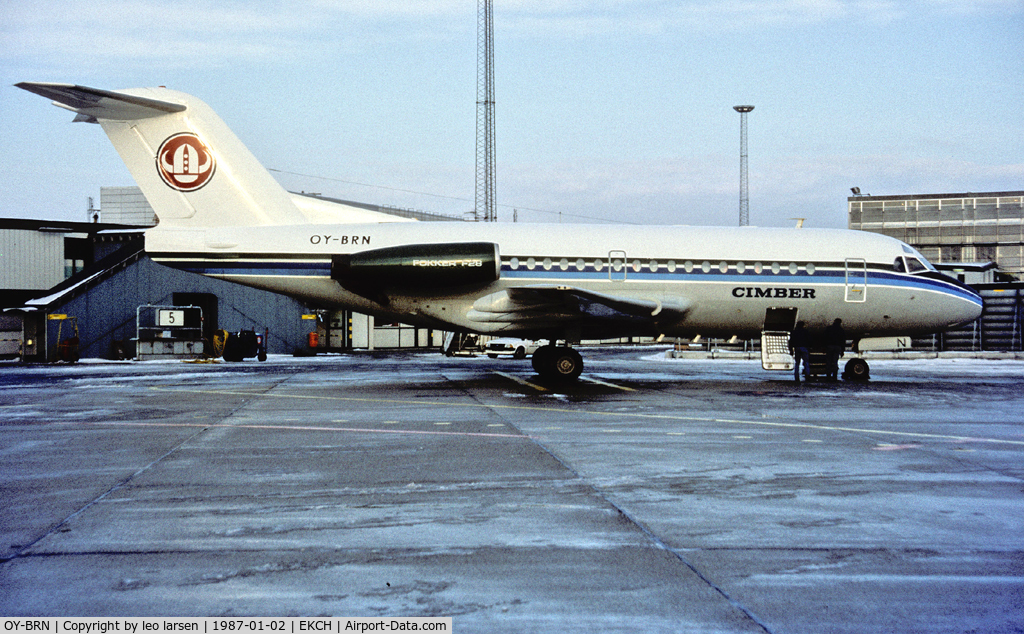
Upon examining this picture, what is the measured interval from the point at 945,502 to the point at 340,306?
14734mm

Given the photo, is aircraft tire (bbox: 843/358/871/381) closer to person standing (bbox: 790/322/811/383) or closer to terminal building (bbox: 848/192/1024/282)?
person standing (bbox: 790/322/811/383)

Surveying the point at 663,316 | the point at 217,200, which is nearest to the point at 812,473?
the point at 663,316

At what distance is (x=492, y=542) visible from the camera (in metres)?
5.15

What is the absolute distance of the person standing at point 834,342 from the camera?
19.9m

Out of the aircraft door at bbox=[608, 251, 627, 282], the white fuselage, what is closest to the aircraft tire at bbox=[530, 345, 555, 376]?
the white fuselage

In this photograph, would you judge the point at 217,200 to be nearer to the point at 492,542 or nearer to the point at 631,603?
the point at 492,542

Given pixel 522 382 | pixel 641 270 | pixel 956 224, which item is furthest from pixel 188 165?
pixel 956 224

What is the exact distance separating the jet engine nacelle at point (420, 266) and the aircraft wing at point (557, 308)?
72 cm

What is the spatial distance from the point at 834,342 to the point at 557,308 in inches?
296

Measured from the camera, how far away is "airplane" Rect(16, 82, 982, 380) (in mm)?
17656

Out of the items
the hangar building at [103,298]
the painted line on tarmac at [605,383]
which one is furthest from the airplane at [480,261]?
the hangar building at [103,298]

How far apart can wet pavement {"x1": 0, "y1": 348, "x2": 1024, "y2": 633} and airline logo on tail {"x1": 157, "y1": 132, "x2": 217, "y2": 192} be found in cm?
732

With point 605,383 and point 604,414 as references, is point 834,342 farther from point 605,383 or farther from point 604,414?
point 604,414

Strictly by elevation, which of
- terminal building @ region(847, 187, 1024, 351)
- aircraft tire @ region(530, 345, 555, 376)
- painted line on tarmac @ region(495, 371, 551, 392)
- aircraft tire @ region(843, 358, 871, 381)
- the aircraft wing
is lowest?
painted line on tarmac @ region(495, 371, 551, 392)
